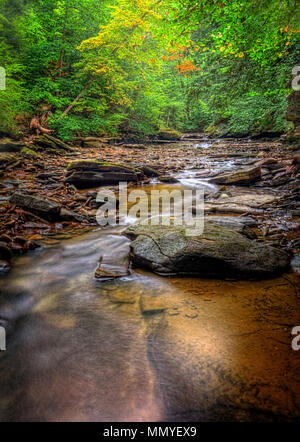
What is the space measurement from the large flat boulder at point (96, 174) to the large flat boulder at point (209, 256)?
417 cm

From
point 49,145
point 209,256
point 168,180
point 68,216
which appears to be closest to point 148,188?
point 168,180

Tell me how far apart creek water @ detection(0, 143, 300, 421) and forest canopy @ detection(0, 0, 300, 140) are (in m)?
4.86

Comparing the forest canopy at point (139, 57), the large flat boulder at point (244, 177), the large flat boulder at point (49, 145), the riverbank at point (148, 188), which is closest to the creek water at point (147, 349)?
the riverbank at point (148, 188)

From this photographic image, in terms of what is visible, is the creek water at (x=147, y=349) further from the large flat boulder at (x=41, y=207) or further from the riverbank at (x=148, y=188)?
the large flat boulder at (x=41, y=207)

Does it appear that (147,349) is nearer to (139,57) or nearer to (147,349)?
(147,349)

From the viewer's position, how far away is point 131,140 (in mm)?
22172

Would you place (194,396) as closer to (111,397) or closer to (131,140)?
(111,397)

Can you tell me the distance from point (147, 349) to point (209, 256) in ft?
4.08

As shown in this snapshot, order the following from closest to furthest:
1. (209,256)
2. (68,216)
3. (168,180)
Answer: (209,256)
(68,216)
(168,180)

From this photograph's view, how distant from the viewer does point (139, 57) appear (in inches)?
626

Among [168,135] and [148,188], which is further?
[168,135]

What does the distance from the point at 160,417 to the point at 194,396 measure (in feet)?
0.77
